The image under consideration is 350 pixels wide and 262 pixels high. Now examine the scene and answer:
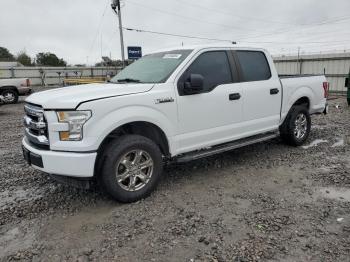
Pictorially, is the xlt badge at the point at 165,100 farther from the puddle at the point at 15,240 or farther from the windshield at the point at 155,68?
the puddle at the point at 15,240

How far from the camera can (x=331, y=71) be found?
18.5m


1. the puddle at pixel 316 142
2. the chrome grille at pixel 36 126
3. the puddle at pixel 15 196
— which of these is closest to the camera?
the chrome grille at pixel 36 126

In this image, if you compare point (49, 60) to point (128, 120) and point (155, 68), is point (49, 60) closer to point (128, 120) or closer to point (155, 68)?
point (155, 68)

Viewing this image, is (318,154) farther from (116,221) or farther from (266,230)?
(116,221)

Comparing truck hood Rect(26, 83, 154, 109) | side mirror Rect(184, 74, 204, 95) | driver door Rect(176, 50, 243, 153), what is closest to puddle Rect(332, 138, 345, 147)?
driver door Rect(176, 50, 243, 153)

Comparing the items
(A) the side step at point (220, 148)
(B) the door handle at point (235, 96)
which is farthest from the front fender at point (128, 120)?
(B) the door handle at point (235, 96)

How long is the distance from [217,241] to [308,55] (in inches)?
750

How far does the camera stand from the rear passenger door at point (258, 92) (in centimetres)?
527

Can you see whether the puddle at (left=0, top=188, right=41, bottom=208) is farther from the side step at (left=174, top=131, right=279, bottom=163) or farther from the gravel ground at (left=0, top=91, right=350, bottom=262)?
the side step at (left=174, top=131, right=279, bottom=163)

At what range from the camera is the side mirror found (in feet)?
14.1

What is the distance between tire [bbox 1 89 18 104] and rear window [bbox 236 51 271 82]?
13.6 m

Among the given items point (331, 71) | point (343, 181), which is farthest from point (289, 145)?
point (331, 71)

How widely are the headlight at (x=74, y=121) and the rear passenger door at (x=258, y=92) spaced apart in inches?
101

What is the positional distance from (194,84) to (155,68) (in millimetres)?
832
